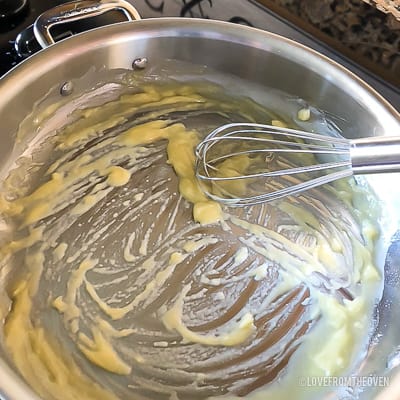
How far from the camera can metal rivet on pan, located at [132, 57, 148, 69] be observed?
0.92 metres

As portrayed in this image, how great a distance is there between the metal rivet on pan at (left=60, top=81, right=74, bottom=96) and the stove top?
0.09 m

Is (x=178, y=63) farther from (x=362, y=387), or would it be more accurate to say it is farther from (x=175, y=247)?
(x=362, y=387)

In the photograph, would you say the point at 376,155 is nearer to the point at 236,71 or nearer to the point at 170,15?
the point at 236,71

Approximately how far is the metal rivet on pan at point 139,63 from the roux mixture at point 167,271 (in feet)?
0.14

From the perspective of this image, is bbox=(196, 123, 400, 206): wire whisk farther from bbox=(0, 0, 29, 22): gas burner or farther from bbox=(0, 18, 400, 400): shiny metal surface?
bbox=(0, 0, 29, 22): gas burner

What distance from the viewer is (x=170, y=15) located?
42.5 inches

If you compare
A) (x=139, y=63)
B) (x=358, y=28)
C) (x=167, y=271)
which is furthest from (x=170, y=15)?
(x=167, y=271)

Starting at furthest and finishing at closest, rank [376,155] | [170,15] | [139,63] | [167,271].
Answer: [170,15] → [139,63] → [167,271] → [376,155]

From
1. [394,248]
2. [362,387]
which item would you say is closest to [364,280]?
[394,248]

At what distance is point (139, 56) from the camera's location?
0.92 meters

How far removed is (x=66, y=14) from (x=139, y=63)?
0.13 meters

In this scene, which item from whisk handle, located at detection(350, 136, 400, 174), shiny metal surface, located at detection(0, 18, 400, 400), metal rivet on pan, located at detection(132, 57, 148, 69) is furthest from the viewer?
metal rivet on pan, located at detection(132, 57, 148, 69)

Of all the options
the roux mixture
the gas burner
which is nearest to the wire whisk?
the roux mixture

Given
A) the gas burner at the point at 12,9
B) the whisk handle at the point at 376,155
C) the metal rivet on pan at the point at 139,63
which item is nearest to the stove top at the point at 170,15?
the gas burner at the point at 12,9
